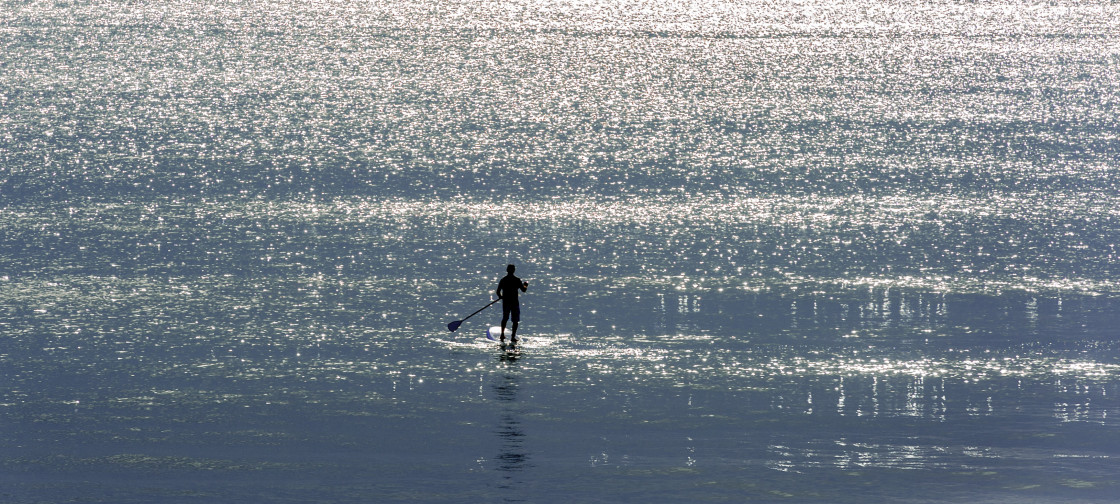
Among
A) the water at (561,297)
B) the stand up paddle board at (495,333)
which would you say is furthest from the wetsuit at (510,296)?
the water at (561,297)

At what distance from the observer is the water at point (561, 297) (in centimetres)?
1897

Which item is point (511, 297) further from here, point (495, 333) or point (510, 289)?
point (495, 333)

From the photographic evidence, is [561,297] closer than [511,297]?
No

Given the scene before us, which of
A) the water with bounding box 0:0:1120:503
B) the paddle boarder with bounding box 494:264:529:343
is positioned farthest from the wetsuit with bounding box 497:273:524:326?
the water with bounding box 0:0:1120:503

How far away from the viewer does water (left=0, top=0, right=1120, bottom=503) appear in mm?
18969

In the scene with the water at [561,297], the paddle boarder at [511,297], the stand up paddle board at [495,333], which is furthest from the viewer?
the stand up paddle board at [495,333]

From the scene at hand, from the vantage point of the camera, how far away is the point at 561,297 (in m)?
32.8

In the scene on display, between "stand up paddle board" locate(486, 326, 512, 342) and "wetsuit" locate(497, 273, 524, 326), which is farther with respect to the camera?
"stand up paddle board" locate(486, 326, 512, 342)

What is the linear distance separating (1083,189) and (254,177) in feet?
115

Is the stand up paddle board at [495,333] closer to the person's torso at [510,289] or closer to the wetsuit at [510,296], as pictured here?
the wetsuit at [510,296]

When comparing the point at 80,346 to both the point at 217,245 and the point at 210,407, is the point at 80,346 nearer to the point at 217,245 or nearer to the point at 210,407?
the point at 210,407

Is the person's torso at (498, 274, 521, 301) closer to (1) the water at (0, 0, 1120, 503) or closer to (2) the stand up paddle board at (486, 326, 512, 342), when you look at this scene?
(2) the stand up paddle board at (486, 326, 512, 342)

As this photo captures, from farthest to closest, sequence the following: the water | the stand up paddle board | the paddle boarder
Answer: the stand up paddle board → the paddle boarder → the water

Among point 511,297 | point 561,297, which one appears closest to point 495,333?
point 511,297
